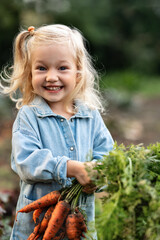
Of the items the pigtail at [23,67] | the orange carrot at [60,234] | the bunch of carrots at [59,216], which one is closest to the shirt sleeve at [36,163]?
the bunch of carrots at [59,216]

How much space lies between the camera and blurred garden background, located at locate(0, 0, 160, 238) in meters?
10.3

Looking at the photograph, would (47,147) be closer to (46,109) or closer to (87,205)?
(46,109)

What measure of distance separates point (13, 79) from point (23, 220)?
987 millimetres

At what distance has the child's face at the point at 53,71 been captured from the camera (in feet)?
7.51

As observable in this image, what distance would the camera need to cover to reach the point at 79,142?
7.88ft

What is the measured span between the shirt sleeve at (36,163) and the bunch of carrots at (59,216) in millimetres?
104

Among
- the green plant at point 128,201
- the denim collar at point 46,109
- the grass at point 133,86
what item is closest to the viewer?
the green plant at point 128,201

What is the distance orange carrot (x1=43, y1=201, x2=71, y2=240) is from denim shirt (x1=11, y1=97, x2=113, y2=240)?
0.12 meters

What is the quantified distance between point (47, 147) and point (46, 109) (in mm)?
261

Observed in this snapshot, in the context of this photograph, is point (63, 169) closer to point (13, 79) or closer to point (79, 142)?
point (79, 142)

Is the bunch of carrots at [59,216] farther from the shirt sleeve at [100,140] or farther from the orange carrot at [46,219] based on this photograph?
the shirt sleeve at [100,140]

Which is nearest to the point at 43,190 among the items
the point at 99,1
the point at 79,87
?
the point at 79,87

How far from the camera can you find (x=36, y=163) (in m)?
2.12

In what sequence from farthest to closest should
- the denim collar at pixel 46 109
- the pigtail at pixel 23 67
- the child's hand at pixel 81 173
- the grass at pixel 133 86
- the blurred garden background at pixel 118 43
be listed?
the grass at pixel 133 86
the blurred garden background at pixel 118 43
the pigtail at pixel 23 67
the denim collar at pixel 46 109
the child's hand at pixel 81 173
